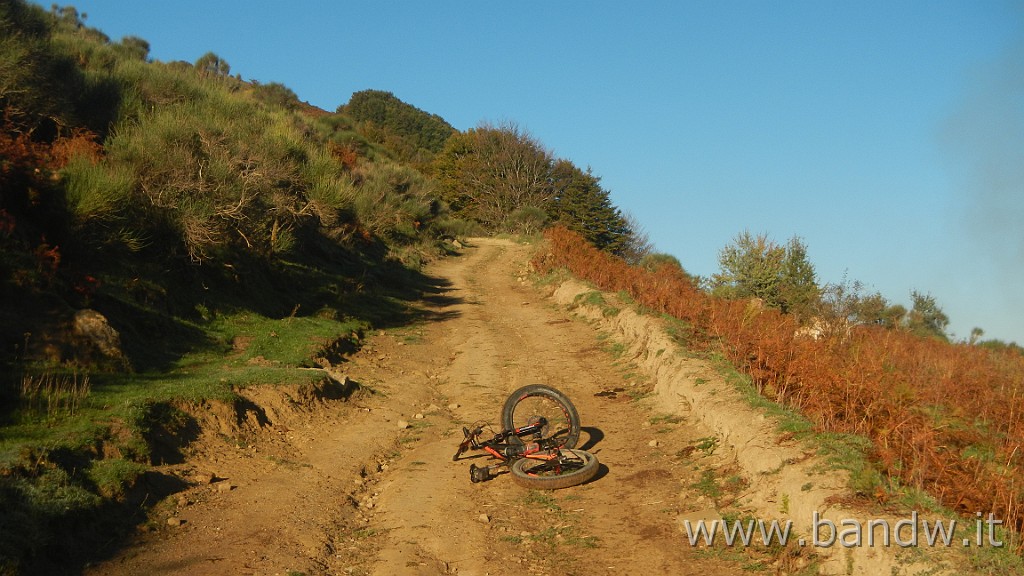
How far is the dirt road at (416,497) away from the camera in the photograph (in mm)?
6219

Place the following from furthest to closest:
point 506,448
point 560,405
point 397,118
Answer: point 397,118
point 560,405
point 506,448

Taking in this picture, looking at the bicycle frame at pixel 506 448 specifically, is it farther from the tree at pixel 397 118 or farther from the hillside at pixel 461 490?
the tree at pixel 397 118

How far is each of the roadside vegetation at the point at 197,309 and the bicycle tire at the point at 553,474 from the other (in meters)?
2.57

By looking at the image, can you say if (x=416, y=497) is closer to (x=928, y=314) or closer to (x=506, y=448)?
(x=506, y=448)

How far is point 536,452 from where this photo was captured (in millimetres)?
8547

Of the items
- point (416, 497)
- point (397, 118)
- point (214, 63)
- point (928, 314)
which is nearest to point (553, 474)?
point (416, 497)

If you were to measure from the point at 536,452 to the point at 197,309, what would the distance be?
8.44 metres

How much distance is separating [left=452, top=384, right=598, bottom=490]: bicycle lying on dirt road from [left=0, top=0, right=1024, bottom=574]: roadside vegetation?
263 cm

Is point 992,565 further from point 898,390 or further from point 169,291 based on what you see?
point 169,291

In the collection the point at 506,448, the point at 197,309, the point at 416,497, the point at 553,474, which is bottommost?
the point at 416,497

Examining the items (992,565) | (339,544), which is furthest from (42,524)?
(992,565)

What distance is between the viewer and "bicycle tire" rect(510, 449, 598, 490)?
26.7 feet

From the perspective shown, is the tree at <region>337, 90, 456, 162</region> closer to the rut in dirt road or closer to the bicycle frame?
the rut in dirt road

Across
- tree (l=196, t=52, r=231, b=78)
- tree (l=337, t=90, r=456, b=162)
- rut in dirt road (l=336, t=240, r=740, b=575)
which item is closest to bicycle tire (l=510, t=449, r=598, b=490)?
rut in dirt road (l=336, t=240, r=740, b=575)
